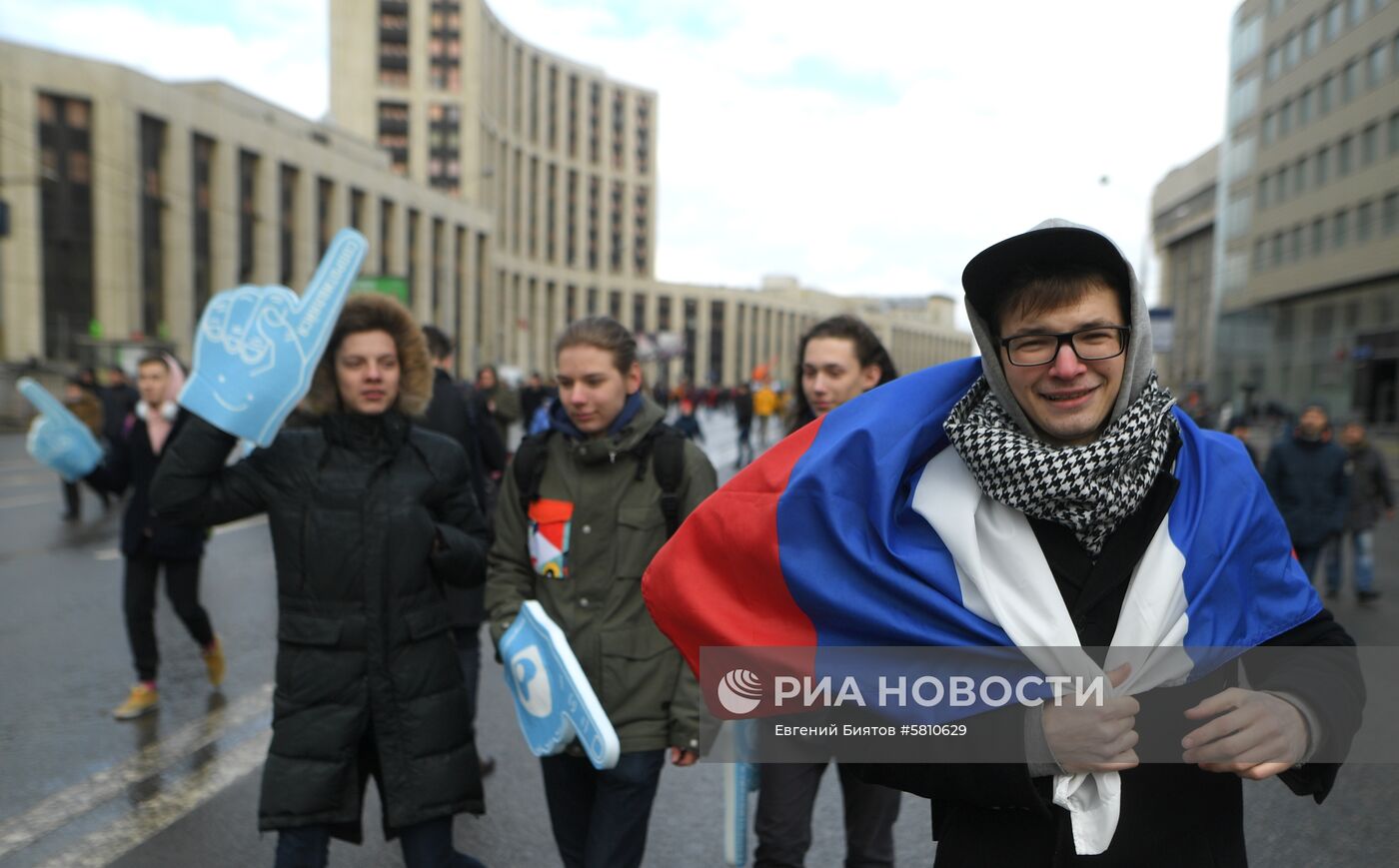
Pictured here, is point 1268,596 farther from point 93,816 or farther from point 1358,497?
point 1358,497

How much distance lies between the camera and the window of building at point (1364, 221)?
35.7 meters

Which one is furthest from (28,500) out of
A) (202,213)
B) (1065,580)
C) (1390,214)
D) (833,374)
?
(1390,214)

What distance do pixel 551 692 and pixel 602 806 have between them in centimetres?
36

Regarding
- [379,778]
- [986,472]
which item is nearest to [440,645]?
[379,778]

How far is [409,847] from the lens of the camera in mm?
2840

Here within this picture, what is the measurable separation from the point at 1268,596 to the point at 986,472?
467 millimetres

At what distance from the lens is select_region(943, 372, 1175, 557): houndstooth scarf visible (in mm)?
1476

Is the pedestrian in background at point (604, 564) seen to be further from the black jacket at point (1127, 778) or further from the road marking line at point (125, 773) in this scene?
the road marking line at point (125, 773)

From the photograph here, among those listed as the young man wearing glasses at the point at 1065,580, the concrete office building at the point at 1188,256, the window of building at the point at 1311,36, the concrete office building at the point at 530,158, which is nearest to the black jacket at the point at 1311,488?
the young man wearing glasses at the point at 1065,580

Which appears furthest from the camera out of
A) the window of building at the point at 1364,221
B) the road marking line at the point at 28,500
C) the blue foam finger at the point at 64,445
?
the window of building at the point at 1364,221

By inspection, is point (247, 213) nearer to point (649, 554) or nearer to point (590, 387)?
point (590, 387)

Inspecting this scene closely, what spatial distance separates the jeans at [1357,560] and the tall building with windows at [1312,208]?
1235 inches

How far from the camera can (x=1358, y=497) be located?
8.98 metres

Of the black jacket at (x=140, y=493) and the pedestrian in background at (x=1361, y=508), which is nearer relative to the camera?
the black jacket at (x=140, y=493)
